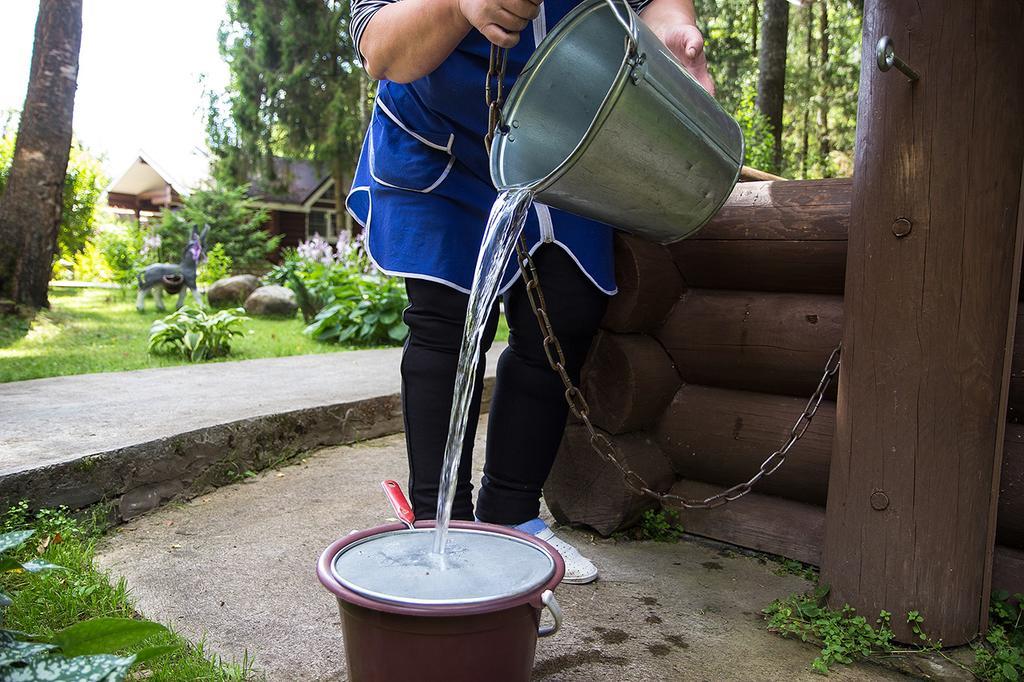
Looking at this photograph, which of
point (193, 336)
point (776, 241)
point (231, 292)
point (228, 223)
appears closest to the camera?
point (776, 241)

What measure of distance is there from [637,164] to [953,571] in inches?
43.4

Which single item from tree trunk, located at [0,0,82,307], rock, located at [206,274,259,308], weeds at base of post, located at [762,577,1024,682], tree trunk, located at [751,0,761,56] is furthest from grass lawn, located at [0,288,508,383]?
tree trunk, located at [751,0,761,56]

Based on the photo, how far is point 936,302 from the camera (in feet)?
5.73

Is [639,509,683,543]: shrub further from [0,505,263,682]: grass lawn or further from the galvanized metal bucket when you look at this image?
[0,505,263,682]: grass lawn

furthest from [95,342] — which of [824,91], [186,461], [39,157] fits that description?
[824,91]

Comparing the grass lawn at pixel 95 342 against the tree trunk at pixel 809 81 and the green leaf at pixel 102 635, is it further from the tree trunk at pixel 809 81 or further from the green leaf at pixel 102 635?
the tree trunk at pixel 809 81

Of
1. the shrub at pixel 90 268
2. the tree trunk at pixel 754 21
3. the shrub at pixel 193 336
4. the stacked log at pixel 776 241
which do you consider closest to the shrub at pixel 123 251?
the shrub at pixel 90 268

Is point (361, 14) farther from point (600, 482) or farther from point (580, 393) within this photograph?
point (600, 482)

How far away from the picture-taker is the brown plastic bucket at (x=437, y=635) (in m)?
1.18

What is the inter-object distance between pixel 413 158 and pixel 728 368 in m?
1.12

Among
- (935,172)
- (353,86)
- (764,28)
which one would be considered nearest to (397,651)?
(935,172)

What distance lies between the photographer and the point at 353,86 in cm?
1958

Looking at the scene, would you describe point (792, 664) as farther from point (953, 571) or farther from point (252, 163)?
point (252, 163)

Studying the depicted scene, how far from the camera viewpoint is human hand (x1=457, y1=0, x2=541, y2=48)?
4.64 feet
